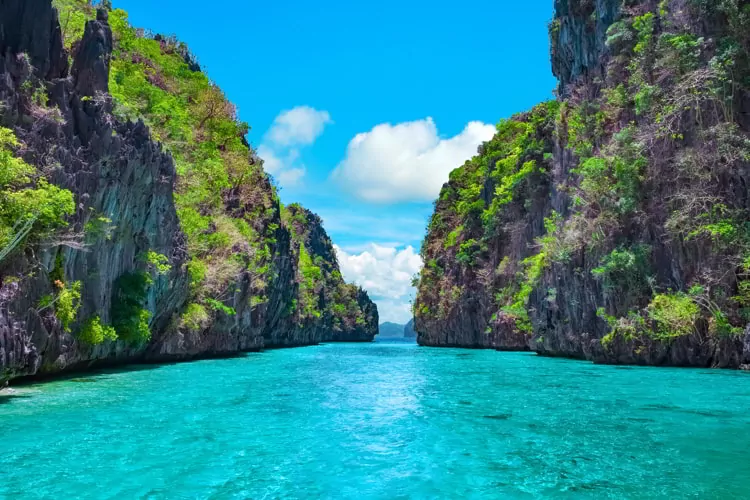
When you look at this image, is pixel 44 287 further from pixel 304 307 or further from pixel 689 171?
pixel 304 307

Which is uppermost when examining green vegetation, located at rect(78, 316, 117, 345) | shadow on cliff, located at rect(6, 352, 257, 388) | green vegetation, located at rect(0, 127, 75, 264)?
green vegetation, located at rect(0, 127, 75, 264)

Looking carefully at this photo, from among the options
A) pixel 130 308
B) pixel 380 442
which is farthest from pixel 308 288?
pixel 380 442

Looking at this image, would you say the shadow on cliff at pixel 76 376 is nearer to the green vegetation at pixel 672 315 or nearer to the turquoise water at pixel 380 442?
the turquoise water at pixel 380 442

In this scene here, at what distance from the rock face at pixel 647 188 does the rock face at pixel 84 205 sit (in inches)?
936

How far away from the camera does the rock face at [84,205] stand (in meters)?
16.5

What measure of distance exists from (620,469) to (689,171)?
19.2 meters

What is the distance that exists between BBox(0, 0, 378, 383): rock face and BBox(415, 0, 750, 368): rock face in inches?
936

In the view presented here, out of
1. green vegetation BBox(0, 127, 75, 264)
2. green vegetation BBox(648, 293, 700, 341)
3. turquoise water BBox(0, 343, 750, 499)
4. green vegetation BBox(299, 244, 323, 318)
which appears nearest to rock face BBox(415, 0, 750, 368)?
green vegetation BBox(648, 293, 700, 341)

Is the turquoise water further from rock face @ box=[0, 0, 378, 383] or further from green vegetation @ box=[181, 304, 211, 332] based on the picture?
green vegetation @ box=[181, 304, 211, 332]

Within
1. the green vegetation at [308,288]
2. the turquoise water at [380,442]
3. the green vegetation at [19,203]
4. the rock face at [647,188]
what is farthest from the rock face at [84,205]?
the green vegetation at [308,288]

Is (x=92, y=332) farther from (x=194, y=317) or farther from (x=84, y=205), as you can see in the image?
(x=194, y=317)

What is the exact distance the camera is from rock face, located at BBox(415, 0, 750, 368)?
2208 centimetres

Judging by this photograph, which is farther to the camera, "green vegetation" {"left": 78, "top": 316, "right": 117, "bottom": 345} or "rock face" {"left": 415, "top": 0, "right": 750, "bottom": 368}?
"rock face" {"left": 415, "top": 0, "right": 750, "bottom": 368}

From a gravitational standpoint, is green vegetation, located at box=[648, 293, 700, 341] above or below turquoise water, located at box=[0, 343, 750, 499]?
above
